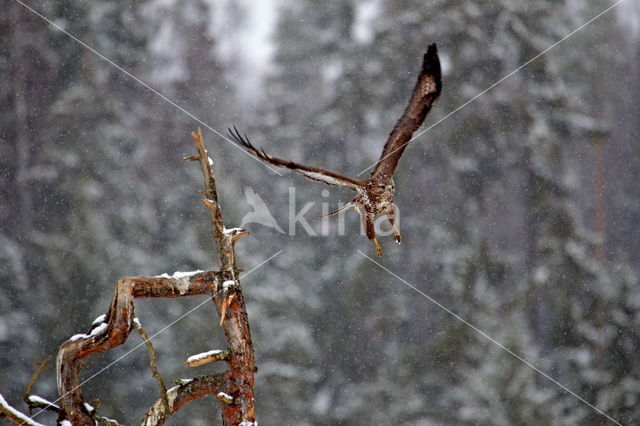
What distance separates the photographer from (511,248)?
5.79 ft

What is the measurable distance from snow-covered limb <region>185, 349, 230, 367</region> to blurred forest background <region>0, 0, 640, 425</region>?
641 mm

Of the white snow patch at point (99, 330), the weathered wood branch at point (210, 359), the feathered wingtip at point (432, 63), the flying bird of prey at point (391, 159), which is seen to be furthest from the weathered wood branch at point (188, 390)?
the feathered wingtip at point (432, 63)

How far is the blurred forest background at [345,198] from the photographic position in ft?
5.43

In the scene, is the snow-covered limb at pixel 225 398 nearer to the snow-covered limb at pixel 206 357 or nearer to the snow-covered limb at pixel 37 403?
the snow-covered limb at pixel 206 357

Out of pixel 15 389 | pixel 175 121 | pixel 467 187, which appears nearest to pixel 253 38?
pixel 175 121

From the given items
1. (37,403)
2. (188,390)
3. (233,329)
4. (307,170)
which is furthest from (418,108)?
(37,403)

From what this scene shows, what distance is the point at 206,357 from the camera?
103 cm

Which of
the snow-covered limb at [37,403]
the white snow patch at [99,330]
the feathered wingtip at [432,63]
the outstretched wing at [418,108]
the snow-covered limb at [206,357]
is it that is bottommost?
the snow-covered limb at [37,403]

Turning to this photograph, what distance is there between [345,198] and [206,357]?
765 mm

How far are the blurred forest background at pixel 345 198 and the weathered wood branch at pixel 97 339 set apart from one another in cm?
62

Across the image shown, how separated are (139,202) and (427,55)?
0.86 meters

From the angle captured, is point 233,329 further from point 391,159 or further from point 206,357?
point 391,159

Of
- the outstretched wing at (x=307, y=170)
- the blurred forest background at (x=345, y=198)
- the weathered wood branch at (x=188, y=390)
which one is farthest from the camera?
the blurred forest background at (x=345, y=198)

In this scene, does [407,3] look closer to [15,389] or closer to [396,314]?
[396,314]
